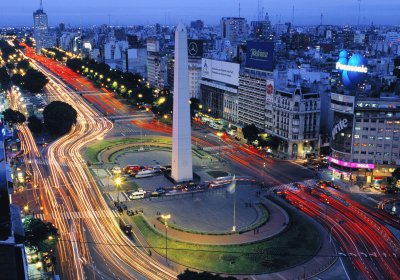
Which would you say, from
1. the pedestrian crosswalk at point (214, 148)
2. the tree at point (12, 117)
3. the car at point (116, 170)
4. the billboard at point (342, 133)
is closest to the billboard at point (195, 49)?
the pedestrian crosswalk at point (214, 148)

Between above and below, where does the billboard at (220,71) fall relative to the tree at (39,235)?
above

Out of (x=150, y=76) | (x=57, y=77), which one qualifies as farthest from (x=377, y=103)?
(x=57, y=77)

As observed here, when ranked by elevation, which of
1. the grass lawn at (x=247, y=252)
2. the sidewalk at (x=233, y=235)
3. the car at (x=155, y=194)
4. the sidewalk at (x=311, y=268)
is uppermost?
the car at (x=155, y=194)

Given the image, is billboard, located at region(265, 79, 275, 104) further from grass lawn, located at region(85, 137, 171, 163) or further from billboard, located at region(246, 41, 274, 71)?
grass lawn, located at region(85, 137, 171, 163)

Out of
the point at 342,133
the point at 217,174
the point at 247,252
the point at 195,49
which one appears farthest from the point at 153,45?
the point at 247,252

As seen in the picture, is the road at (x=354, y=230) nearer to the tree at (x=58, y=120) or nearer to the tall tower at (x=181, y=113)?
the tall tower at (x=181, y=113)

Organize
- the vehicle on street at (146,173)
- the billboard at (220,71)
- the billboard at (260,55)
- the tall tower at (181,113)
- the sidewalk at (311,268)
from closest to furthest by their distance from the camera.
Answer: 1. the sidewalk at (311,268)
2. the tall tower at (181,113)
3. the vehicle on street at (146,173)
4. the billboard at (260,55)
5. the billboard at (220,71)

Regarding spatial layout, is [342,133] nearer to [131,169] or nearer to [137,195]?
[137,195]
